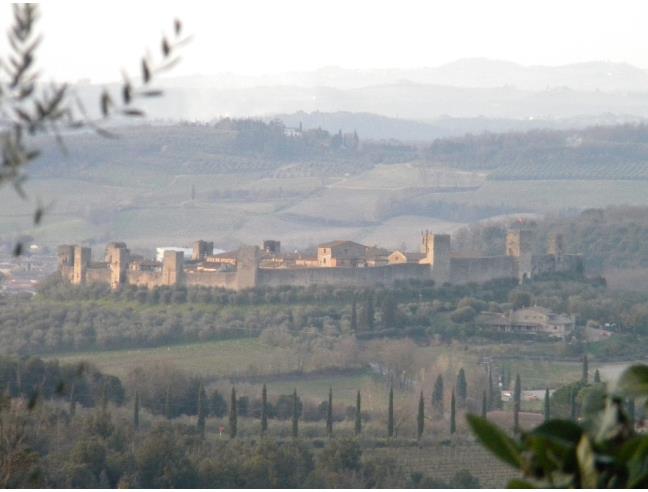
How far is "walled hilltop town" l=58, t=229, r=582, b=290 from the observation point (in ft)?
109

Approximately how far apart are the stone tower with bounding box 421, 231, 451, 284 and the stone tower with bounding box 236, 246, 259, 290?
10.7ft

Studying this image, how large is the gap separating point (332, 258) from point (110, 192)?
2692 cm

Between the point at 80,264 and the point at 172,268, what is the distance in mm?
2508

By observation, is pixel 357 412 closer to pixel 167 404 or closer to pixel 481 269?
pixel 167 404

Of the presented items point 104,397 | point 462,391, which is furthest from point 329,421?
point 462,391

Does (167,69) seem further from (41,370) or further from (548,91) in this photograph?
(548,91)

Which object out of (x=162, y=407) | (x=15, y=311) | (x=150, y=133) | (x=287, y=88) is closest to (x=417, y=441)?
(x=162, y=407)

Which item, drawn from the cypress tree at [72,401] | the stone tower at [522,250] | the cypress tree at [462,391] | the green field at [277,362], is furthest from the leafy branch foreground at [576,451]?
the stone tower at [522,250]

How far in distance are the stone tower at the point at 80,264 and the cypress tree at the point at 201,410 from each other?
11231 mm

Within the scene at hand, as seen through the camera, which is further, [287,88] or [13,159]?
[287,88]

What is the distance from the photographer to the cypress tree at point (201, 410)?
2098 cm

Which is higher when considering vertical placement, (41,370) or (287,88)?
(287,88)

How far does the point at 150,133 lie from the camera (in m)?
71.0

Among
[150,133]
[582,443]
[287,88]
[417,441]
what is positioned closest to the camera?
[582,443]
